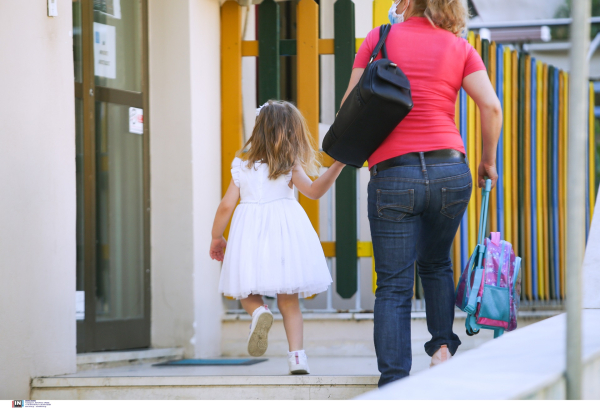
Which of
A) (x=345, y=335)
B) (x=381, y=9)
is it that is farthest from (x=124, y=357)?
(x=381, y=9)

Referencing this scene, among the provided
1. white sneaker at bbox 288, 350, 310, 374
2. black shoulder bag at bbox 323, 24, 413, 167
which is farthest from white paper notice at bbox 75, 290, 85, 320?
black shoulder bag at bbox 323, 24, 413, 167

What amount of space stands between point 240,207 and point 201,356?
1.29 m

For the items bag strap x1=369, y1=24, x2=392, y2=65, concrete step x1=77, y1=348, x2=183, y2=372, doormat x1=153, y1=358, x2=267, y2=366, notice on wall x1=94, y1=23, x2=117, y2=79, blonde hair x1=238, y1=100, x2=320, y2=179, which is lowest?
doormat x1=153, y1=358, x2=267, y2=366

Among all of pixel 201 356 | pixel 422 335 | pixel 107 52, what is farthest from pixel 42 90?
pixel 422 335

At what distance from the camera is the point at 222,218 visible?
357 cm

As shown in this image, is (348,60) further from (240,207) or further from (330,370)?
(330,370)

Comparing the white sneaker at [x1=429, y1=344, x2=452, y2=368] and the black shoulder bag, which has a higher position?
the black shoulder bag

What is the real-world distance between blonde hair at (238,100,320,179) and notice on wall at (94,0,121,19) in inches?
54.3

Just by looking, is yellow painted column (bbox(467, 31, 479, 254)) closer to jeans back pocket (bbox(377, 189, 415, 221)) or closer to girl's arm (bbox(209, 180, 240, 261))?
girl's arm (bbox(209, 180, 240, 261))

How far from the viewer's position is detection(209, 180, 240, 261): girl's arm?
3557mm

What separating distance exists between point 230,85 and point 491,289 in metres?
2.52

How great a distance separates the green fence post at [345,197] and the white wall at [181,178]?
0.84 m

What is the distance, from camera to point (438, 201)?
2.57m

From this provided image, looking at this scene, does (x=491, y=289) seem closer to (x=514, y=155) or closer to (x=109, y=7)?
(x=514, y=155)
